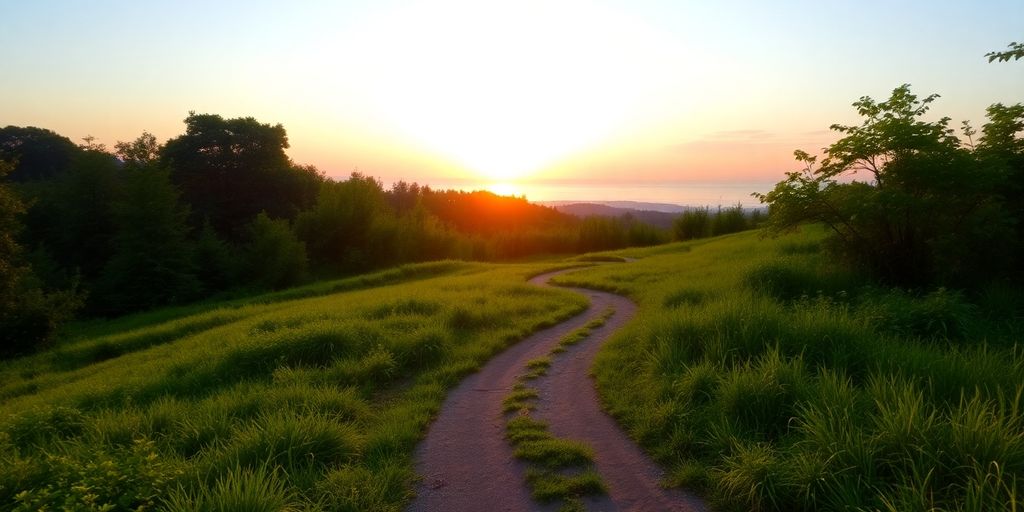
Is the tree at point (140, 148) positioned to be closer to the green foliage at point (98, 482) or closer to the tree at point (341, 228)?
the tree at point (341, 228)

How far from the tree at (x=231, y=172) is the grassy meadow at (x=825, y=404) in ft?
113

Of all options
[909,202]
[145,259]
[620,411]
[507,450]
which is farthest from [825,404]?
[145,259]

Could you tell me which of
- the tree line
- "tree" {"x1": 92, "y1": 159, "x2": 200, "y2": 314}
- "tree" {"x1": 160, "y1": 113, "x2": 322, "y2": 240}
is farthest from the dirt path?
"tree" {"x1": 160, "y1": 113, "x2": 322, "y2": 240}

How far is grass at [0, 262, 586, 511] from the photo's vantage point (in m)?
3.94

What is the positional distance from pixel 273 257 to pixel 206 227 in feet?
16.0

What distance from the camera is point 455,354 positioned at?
854 centimetres

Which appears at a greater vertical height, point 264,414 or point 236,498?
point 236,498

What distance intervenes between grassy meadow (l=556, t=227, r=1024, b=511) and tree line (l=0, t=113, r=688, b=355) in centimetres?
2057

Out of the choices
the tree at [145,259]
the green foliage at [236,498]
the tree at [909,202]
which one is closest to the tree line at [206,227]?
the tree at [145,259]

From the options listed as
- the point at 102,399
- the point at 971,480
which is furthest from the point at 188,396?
the point at 971,480

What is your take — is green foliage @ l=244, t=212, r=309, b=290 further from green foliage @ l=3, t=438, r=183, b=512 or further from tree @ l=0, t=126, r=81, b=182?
tree @ l=0, t=126, r=81, b=182

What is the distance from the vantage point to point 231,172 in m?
37.1

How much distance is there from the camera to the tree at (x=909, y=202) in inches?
445

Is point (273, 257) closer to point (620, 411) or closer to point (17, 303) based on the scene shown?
point (17, 303)
